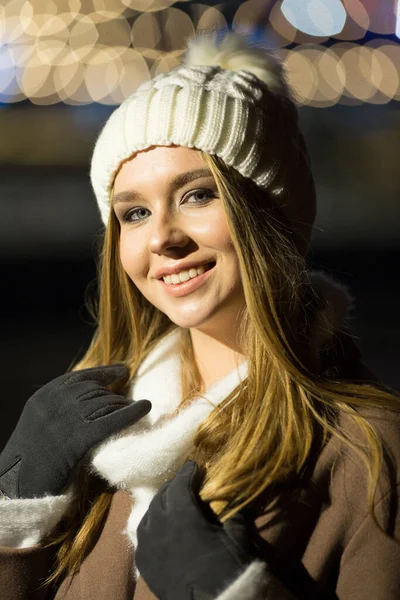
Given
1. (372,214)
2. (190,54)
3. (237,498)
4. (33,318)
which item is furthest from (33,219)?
(237,498)

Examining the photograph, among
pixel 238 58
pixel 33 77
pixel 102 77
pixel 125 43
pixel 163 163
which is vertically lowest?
pixel 163 163

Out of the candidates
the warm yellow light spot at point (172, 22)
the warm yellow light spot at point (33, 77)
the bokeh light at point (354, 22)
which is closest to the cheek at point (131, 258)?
the warm yellow light spot at point (172, 22)

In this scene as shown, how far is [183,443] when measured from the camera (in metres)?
1.62

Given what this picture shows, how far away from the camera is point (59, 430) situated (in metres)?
1.69

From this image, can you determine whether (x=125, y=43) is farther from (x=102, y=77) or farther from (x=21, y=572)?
(x=21, y=572)

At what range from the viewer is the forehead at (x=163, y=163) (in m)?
1.63

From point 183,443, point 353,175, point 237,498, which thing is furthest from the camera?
point 353,175

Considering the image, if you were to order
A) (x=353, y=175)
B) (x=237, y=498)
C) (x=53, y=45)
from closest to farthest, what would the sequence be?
1. (x=237, y=498)
2. (x=353, y=175)
3. (x=53, y=45)

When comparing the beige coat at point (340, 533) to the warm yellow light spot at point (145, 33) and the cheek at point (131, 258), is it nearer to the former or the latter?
the cheek at point (131, 258)

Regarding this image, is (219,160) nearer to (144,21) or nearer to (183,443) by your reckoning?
(183,443)

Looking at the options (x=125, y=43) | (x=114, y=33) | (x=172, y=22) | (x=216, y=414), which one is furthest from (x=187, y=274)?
(x=114, y=33)

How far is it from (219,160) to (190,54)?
1.18 ft

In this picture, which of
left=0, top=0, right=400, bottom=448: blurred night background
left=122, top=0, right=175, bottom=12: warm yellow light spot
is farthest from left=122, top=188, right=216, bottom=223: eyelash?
left=122, top=0, right=175, bottom=12: warm yellow light spot

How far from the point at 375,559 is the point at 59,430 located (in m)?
0.69
